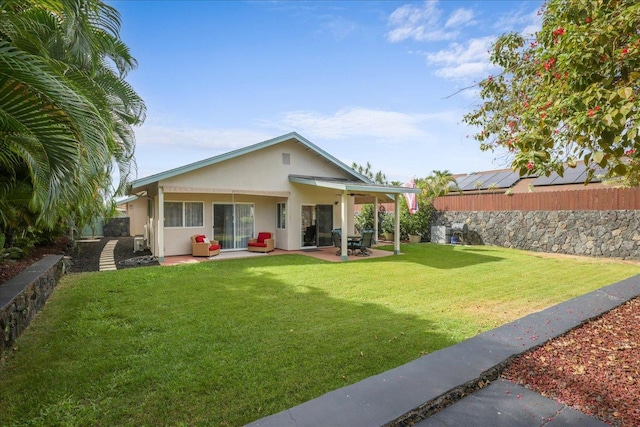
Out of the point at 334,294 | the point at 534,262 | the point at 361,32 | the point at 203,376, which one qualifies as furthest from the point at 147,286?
the point at 534,262

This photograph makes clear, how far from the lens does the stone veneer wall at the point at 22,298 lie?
4.77m

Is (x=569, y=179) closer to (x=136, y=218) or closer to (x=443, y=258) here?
(x=443, y=258)

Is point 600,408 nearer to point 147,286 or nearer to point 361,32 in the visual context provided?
point 147,286

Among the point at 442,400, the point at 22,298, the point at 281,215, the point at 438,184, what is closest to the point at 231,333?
the point at 442,400

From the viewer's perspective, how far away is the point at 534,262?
498 inches

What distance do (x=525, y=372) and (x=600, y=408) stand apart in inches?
29.0

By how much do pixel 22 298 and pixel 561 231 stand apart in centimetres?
1934

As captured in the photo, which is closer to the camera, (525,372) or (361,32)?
(525,372)

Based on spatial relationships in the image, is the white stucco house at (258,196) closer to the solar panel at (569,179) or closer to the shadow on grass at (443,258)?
the shadow on grass at (443,258)

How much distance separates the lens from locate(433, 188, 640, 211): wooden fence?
13703 millimetres

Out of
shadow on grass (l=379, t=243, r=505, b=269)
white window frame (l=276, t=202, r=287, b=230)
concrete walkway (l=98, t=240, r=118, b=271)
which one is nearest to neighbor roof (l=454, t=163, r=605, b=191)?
shadow on grass (l=379, t=243, r=505, b=269)

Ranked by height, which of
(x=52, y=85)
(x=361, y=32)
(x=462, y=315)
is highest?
(x=361, y=32)

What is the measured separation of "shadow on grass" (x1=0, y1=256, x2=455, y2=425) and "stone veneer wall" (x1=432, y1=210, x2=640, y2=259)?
42.5 ft

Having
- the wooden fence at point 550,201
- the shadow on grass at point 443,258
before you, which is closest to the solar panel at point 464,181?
the wooden fence at point 550,201
